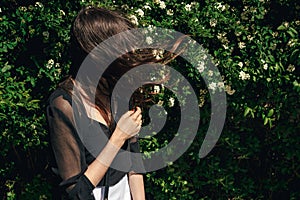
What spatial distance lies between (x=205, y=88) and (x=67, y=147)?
171 cm

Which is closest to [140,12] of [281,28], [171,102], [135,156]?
[171,102]

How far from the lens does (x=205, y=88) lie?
11.2ft

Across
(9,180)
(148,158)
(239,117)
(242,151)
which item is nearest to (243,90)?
(239,117)

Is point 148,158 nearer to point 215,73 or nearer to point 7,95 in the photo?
point 215,73

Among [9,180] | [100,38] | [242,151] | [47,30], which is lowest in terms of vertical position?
[9,180]

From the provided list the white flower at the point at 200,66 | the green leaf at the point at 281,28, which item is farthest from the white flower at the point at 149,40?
the green leaf at the point at 281,28

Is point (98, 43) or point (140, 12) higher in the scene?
point (98, 43)

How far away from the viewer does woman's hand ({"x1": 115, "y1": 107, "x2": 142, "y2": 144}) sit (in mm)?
1947

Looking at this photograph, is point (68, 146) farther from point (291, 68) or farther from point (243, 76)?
point (291, 68)

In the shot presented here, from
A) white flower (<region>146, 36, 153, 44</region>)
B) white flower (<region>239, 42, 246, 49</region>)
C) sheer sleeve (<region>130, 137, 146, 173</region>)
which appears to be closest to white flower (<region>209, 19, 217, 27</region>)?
white flower (<region>239, 42, 246, 49</region>)

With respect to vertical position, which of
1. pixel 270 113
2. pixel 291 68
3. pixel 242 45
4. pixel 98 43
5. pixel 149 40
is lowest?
pixel 270 113

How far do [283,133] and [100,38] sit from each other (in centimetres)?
201

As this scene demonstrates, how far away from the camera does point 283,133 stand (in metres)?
3.58

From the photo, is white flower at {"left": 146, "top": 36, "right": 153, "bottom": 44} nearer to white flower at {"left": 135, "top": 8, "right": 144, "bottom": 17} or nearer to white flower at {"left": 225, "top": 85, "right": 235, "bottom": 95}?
white flower at {"left": 135, "top": 8, "right": 144, "bottom": 17}
